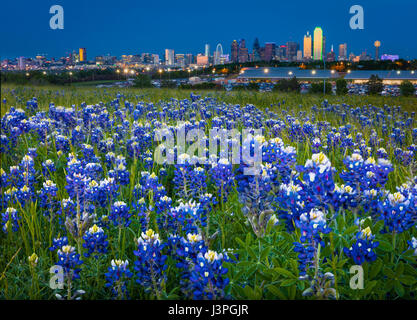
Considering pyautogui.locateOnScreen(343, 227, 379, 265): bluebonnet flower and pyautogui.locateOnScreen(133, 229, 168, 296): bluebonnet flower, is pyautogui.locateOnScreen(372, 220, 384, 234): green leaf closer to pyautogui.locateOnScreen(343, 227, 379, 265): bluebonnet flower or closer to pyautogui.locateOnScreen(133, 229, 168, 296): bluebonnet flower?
pyautogui.locateOnScreen(343, 227, 379, 265): bluebonnet flower

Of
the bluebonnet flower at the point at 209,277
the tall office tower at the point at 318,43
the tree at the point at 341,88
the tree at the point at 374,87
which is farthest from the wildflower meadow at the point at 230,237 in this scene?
the tree at the point at 374,87

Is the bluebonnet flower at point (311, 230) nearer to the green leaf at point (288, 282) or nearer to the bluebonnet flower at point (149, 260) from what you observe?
the green leaf at point (288, 282)

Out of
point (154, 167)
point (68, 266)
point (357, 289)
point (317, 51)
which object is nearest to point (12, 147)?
point (154, 167)

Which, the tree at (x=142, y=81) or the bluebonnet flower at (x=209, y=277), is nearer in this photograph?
the bluebonnet flower at (x=209, y=277)

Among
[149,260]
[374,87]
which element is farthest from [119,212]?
[374,87]

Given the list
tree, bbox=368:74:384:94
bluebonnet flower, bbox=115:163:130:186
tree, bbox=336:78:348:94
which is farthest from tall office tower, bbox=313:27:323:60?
bluebonnet flower, bbox=115:163:130:186
